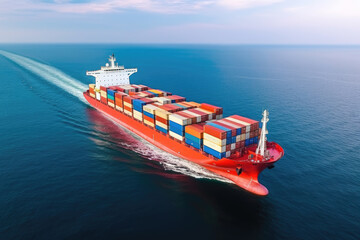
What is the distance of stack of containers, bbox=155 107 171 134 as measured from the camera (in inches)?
1410

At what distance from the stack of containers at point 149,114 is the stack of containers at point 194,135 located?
27.7ft

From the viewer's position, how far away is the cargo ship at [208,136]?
92.2ft

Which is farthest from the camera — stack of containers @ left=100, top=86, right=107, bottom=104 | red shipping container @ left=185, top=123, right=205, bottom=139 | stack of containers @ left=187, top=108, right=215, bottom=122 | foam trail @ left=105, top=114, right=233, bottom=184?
stack of containers @ left=100, top=86, right=107, bottom=104

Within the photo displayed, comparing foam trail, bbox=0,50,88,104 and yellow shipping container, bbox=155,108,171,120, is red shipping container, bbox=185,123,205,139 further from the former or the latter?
foam trail, bbox=0,50,88,104

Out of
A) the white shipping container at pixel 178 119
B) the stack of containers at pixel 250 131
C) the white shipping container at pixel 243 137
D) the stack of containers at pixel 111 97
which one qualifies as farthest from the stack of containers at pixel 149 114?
the white shipping container at pixel 243 137

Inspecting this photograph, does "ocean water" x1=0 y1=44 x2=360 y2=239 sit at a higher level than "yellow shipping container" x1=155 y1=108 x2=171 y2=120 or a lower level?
lower

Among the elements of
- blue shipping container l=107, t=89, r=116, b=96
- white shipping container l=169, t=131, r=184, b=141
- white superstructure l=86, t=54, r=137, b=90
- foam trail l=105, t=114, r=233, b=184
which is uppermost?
white superstructure l=86, t=54, r=137, b=90

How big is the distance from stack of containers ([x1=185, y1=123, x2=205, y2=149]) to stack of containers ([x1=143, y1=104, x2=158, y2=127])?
27.7 feet

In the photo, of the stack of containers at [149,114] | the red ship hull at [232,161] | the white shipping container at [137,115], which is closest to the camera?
the red ship hull at [232,161]

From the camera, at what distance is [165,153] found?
1497 inches

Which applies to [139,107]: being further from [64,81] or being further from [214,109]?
[64,81]

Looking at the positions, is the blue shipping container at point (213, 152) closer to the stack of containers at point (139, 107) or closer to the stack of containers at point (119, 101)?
the stack of containers at point (139, 107)

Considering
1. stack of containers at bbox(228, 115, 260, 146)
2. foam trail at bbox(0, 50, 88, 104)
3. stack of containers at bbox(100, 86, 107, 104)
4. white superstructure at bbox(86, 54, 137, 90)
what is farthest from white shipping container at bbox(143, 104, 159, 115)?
foam trail at bbox(0, 50, 88, 104)

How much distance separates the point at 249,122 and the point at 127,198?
1792 cm
